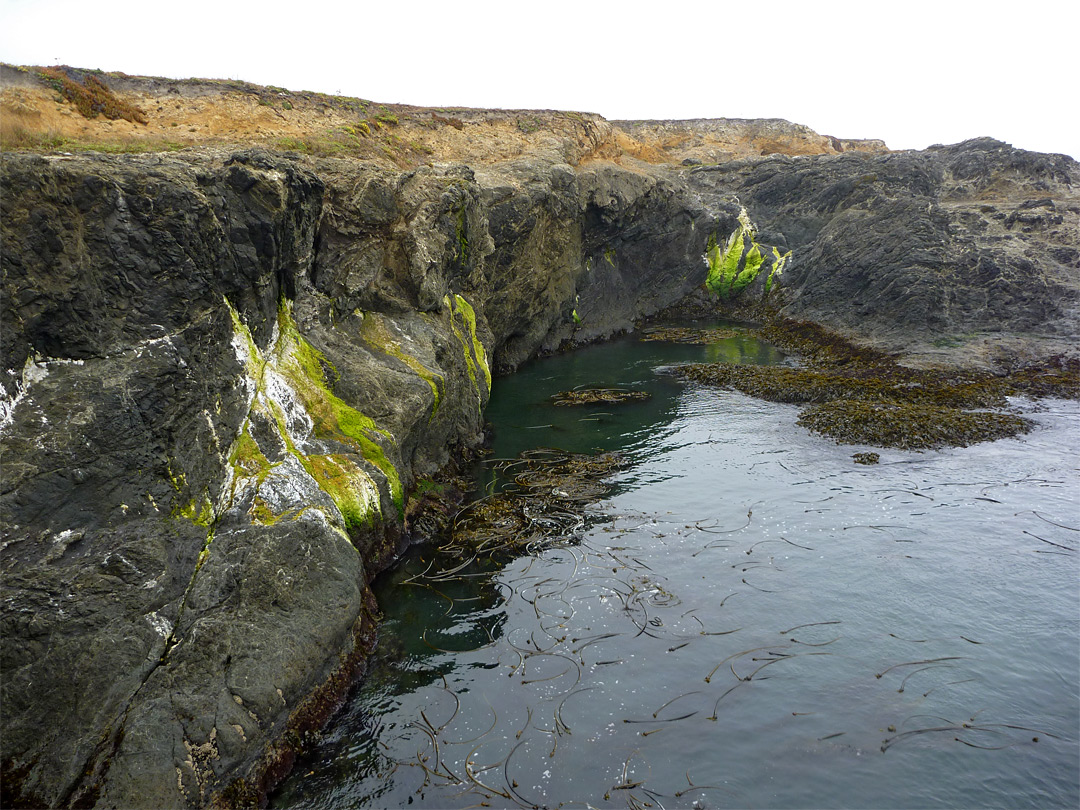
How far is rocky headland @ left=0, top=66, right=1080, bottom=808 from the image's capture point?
27.0ft

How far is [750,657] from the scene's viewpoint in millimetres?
11375

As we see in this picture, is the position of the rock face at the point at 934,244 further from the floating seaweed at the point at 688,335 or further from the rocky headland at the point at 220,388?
the floating seaweed at the point at 688,335

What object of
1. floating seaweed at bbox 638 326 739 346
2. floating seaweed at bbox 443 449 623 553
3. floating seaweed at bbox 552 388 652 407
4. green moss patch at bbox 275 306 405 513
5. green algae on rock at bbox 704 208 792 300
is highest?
green algae on rock at bbox 704 208 792 300

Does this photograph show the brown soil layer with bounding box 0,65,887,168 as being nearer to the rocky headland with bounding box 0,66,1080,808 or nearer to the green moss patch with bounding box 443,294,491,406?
the rocky headland with bounding box 0,66,1080,808

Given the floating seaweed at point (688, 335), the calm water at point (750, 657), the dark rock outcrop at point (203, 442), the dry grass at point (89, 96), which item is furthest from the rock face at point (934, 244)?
the dry grass at point (89, 96)

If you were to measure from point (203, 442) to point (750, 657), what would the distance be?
10081 mm

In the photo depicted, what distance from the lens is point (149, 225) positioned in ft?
34.4

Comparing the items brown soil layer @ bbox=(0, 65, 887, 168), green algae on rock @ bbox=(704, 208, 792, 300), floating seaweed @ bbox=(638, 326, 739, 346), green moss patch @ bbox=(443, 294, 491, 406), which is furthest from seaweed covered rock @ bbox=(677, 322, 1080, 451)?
brown soil layer @ bbox=(0, 65, 887, 168)

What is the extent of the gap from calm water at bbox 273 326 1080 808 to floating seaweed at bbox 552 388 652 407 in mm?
8377

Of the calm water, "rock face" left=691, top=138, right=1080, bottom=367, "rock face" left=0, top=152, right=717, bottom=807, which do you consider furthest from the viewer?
"rock face" left=691, top=138, right=1080, bottom=367

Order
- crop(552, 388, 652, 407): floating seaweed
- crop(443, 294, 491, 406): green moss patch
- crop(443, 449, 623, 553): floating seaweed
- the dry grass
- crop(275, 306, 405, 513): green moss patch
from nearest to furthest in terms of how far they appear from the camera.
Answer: crop(275, 306, 405, 513): green moss patch
crop(443, 449, 623, 553): floating seaweed
the dry grass
crop(443, 294, 491, 406): green moss patch
crop(552, 388, 652, 407): floating seaweed

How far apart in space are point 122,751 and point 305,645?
268cm

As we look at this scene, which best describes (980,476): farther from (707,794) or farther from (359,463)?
(359,463)

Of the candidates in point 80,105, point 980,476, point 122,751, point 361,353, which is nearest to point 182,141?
point 80,105
